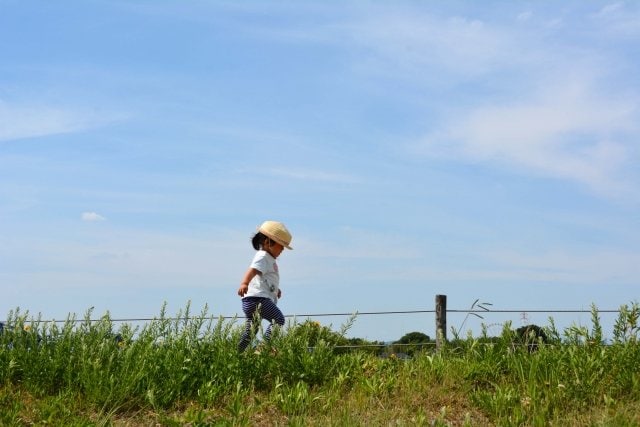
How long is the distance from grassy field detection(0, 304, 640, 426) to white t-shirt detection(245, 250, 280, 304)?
102 cm

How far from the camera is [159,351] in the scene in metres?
7.22

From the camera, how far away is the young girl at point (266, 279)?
8.60 m

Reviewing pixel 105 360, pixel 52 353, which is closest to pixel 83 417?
pixel 105 360

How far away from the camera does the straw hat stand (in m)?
8.89

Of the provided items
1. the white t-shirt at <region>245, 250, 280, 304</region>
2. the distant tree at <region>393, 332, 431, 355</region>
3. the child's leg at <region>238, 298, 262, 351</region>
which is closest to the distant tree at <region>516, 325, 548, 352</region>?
the child's leg at <region>238, 298, 262, 351</region>

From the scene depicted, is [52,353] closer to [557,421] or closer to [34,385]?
[34,385]

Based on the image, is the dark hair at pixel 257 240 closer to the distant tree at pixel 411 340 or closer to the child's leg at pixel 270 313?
the child's leg at pixel 270 313

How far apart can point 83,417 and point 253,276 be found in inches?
120

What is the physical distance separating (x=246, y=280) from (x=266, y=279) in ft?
0.84

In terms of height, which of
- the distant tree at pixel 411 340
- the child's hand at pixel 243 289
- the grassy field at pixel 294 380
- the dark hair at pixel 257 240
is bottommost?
the grassy field at pixel 294 380

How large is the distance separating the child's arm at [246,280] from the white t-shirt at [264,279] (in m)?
0.04

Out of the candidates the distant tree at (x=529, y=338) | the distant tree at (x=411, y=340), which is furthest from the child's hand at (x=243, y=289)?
the distant tree at (x=411, y=340)

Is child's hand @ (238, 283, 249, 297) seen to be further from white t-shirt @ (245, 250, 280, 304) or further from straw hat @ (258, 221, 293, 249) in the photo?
straw hat @ (258, 221, 293, 249)

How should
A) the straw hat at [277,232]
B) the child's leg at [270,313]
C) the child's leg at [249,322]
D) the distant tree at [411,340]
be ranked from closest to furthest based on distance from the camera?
1. the child's leg at [249,322]
2. the child's leg at [270,313]
3. the straw hat at [277,232]
4. the distant tree at [411,340]
